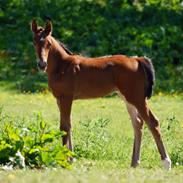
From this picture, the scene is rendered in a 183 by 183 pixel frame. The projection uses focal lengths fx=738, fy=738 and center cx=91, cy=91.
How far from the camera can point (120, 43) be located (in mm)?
24609

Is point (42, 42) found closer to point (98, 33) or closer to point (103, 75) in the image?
point (103, 75)

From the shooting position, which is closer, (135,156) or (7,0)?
(135,156)

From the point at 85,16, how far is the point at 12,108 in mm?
8851

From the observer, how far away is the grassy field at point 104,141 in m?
8.95

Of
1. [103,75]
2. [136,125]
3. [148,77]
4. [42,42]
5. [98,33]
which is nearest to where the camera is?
[42,42]

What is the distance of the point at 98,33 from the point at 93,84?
13562mm

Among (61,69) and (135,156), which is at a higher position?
(61,69)

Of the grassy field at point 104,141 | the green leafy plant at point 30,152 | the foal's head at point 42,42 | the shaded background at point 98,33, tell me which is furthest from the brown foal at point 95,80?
the shaded background at point 98,33

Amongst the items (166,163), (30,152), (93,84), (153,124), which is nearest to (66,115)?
(93,84)

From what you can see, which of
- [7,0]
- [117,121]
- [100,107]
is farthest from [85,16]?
[117,121]

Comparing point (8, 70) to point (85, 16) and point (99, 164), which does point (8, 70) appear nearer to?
point (85, 16)

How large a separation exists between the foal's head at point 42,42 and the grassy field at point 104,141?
130 centimetres

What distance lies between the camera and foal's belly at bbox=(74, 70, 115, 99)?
11.8 metres

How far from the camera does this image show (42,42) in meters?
11.5
